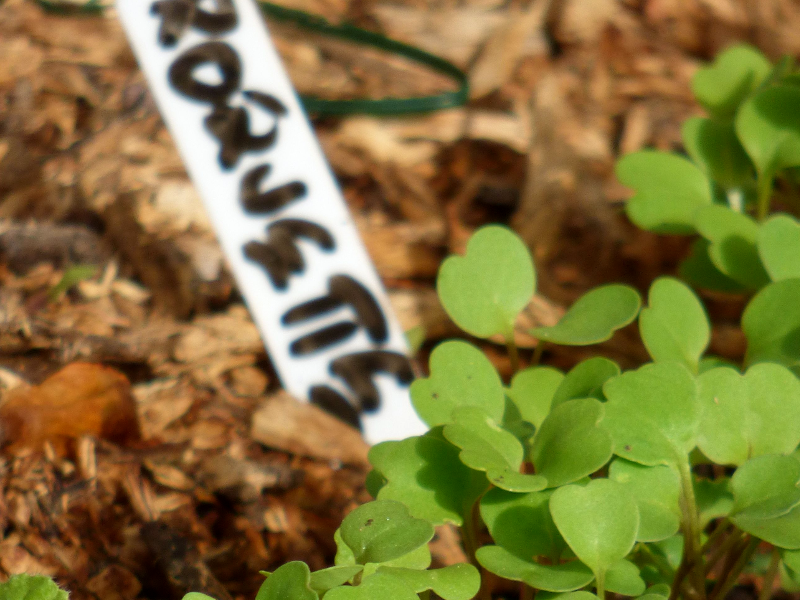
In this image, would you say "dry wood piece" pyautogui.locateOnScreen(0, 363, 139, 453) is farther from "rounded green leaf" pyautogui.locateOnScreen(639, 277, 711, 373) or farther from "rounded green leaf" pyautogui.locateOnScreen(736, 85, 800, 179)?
"rounded green leaf" pyautogui.locateOnScreen(736, 85, 800, 179)

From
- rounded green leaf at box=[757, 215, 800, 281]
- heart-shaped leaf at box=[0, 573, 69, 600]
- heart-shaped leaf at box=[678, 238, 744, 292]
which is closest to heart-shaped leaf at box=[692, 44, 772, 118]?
heart-shaped leaf at box=[678, 238, 744, 292]

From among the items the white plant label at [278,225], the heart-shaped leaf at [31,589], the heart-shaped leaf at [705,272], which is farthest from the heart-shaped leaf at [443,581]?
the heart-shaped leaf at [705,272]

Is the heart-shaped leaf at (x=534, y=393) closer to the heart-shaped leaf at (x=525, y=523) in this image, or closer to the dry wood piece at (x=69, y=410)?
the heart-shaped leaf at (x=525, y=523)

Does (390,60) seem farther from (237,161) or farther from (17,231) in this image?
(17,231)

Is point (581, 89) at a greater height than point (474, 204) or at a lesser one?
greater

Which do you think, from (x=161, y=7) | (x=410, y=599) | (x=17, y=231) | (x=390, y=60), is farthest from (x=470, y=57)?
(x=410, y=599)

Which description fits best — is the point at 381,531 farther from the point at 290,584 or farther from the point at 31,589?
the point at 31,589
